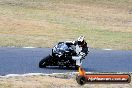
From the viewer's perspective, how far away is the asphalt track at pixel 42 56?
56.9 feet

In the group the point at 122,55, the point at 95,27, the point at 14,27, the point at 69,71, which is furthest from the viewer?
the point at 95,27

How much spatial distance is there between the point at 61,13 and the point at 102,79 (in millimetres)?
30283

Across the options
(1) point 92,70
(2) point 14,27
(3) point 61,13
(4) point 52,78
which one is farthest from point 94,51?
(3) point 61,13

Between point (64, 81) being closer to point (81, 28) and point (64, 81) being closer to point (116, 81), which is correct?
point (116, 81)

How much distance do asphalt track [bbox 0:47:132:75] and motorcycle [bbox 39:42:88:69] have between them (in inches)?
7.9

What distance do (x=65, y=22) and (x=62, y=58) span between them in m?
19.7

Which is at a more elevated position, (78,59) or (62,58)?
(78,59)

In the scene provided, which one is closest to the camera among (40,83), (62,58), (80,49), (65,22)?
(40,83)

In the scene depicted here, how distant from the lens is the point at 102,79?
11367mm

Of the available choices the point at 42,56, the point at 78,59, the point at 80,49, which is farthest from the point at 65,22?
the point at 80,49

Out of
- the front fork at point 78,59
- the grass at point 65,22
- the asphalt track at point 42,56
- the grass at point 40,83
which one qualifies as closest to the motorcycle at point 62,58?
the asphalt track at point 42,56

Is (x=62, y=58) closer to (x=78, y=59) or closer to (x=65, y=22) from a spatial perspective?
(x=78, y=59)

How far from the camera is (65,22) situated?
3725 centimetres

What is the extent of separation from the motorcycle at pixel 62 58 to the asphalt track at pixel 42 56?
7.9 inches
